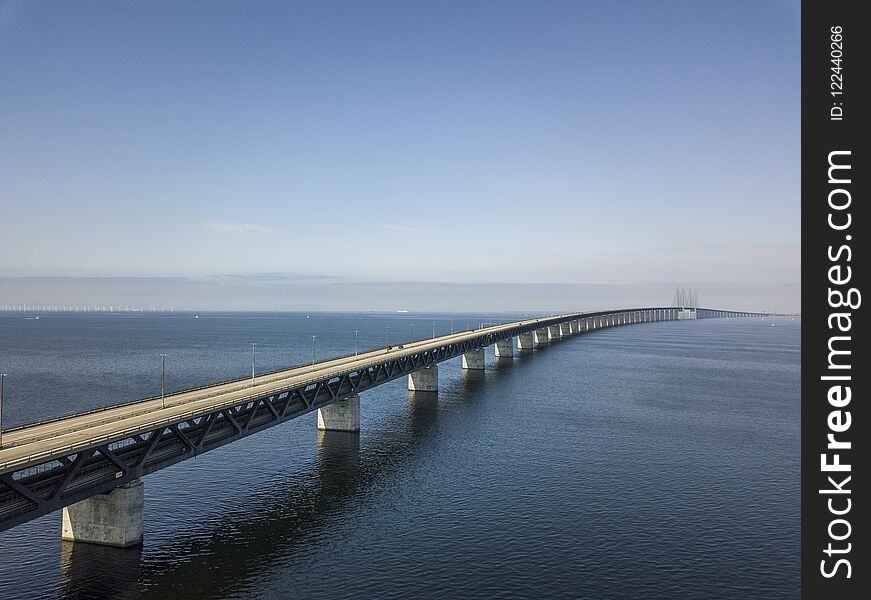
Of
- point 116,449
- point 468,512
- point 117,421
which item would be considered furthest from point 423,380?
point 117,421

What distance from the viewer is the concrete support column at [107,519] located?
137 ft

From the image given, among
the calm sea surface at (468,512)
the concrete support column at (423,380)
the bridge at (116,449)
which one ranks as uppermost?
the bridge at (116,449)

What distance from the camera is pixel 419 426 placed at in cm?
8656

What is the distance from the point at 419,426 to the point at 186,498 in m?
38.6

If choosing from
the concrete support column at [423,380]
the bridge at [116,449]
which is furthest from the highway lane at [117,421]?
the concrete support column at [423,380]

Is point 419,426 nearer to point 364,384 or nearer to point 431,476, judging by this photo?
point 364,384

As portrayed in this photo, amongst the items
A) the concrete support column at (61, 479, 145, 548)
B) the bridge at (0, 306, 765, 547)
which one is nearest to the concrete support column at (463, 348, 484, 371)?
the bridge at (0, 306, 765, 547)

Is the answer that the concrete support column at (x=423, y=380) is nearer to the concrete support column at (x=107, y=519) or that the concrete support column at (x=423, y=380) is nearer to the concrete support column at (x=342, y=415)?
the concrete support column at (x=342, y=415)

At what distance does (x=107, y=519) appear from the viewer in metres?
42.1

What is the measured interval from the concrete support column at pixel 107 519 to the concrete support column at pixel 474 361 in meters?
118

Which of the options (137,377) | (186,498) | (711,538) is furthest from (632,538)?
(137,377)

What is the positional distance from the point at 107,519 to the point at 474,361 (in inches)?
4775
